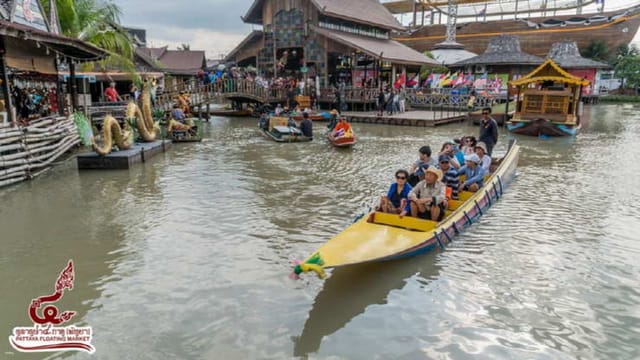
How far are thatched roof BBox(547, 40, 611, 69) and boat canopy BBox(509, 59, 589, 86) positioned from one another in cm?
2314

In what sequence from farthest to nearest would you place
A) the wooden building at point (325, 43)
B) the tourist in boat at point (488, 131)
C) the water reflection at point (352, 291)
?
the wooden building at point (325, 43)
the tourist in boat at point (488, 131)
the water reflection at point (352, 291)

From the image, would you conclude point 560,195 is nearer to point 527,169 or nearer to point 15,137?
point 527,169

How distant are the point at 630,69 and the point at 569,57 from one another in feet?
17.4

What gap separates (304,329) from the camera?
5.09m

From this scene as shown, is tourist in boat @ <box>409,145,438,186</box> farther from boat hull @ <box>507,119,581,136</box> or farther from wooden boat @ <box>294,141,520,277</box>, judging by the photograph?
boat hull @ <box>507,119,581,136</box>

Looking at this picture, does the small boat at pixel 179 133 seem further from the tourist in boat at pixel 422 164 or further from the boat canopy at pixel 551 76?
the boat canopy at pixel 551 76

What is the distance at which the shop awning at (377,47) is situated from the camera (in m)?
27.0

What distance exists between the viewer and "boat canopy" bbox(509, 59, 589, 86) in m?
20.8

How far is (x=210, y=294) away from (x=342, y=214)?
12.5ft

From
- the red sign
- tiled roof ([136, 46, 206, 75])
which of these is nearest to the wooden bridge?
tiled roof ([136, 46, 206, 75])

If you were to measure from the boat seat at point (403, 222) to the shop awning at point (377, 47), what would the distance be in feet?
67.9

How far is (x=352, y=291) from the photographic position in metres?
5.90

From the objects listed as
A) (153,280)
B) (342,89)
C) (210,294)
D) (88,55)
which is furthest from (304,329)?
(342,89)

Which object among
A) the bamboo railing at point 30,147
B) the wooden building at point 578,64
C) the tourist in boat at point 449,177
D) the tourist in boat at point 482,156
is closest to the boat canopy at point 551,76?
the tourist in boat at point 482,156
